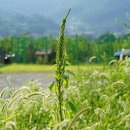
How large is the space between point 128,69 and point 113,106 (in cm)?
156

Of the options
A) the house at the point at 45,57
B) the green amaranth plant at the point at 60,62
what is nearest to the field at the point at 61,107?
the green amaranth plant at the point at 60,62

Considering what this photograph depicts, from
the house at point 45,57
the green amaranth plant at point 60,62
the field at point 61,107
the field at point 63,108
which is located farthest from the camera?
the house at point 45,57

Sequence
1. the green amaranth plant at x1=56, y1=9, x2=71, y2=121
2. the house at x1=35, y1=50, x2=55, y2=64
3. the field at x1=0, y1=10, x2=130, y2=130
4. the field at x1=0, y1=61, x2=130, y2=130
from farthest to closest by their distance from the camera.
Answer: the house at x1=35, y1=50, x2=55, y2=64, the field at x1=0, y1=61, x2=130, y2=130, the field at x1=0, y1=10, x2=130, y2=130, the green amaranth plant at x1=56, y1=9, x2=71, y2=121

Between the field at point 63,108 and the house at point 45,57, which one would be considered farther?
the house at point 45,57

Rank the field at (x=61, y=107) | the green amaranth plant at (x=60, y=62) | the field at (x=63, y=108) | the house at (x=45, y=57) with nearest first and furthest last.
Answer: the green amaranth plant at (x=60, y=62)
the field at (x=61, y=107)
the field at (x=63, y=108)
the house at (x=45, y=57)

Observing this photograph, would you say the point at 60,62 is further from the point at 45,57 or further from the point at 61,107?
the point at 45,57

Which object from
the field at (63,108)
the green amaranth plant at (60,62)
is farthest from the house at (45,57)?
the green amaranth plant at (60,62)

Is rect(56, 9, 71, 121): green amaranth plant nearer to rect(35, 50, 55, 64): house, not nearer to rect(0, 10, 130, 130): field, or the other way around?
rect(0, 10, 130, 130): field

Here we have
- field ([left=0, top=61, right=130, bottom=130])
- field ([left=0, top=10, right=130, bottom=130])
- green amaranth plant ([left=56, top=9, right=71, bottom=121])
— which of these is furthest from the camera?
field ([left=0, top=61, right=130, bottom=130])

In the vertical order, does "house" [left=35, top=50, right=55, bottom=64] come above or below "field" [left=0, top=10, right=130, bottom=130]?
above

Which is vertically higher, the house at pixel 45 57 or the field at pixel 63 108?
the house at pixel 45 57

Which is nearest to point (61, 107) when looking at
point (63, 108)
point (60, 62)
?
point (63, 108)

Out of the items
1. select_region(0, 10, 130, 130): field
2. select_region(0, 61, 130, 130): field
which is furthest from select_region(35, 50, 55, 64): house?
select_region(0, 61, 130, 130): field

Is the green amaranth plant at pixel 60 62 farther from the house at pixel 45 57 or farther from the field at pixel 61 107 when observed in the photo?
the house at pixel 45 57
